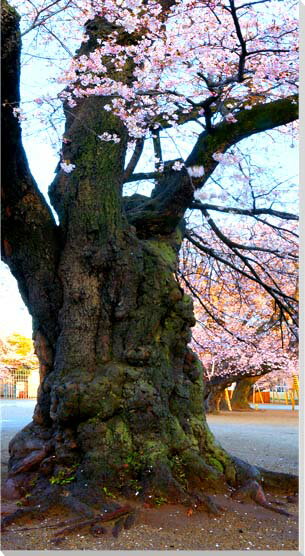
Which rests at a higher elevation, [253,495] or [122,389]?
[122,389]

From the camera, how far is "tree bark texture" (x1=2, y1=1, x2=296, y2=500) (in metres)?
4.11

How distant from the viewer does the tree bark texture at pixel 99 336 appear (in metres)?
4.11

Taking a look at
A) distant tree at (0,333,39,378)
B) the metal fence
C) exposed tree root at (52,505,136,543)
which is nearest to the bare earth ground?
exposed tree root at (52,505,136,543)

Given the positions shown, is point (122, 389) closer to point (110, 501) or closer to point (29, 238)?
point (110, 501)

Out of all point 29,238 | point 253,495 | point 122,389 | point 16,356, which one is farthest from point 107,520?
point 16,356

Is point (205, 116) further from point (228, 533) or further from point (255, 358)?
point (255, 358)

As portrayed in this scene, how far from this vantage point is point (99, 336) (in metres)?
4.45

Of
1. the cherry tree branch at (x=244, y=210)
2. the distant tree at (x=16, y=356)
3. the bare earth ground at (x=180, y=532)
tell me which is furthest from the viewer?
the distant tree at (x=16, y=356)

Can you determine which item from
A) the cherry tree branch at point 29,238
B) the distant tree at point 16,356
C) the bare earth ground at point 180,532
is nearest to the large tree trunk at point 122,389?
the cherry tree branch at point 29,238

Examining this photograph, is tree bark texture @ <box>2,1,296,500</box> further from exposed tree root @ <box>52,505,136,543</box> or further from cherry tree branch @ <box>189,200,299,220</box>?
cherry tree branch @ <box>189,200,299,220</box>

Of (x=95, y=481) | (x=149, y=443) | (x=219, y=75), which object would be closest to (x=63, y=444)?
(x=95, y=481)

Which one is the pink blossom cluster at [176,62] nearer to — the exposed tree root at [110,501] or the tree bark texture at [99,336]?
the tree bark texture at [99,336]

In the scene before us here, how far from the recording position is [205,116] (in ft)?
14.8

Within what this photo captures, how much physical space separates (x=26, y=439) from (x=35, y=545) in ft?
4.30
